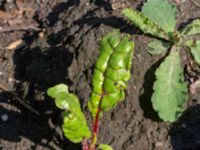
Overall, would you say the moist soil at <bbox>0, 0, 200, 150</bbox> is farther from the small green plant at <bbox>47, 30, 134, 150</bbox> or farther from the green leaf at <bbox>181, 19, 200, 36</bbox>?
the small green plant at <bbox>47, 30, 134, 150</bbox>

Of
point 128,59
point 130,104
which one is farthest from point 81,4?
point 128,59

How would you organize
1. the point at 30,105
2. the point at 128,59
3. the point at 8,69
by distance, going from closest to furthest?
the point at 128,59
the point at 30,105
the point at 8,69

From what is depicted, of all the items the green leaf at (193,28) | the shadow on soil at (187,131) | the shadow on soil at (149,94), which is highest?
the green leaf at (193,28)

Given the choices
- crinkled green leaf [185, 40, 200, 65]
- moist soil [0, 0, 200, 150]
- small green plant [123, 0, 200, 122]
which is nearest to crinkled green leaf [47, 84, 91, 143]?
moist soil [0, 0, 200, 150]

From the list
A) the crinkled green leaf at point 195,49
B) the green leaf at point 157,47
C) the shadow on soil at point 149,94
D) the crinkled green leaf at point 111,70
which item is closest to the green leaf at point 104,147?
the crinkled green leaf at point 111,70

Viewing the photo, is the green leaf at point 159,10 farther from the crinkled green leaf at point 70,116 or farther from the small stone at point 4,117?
the small stone at point 4,117

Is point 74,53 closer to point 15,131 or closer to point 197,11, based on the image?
point 15,131
